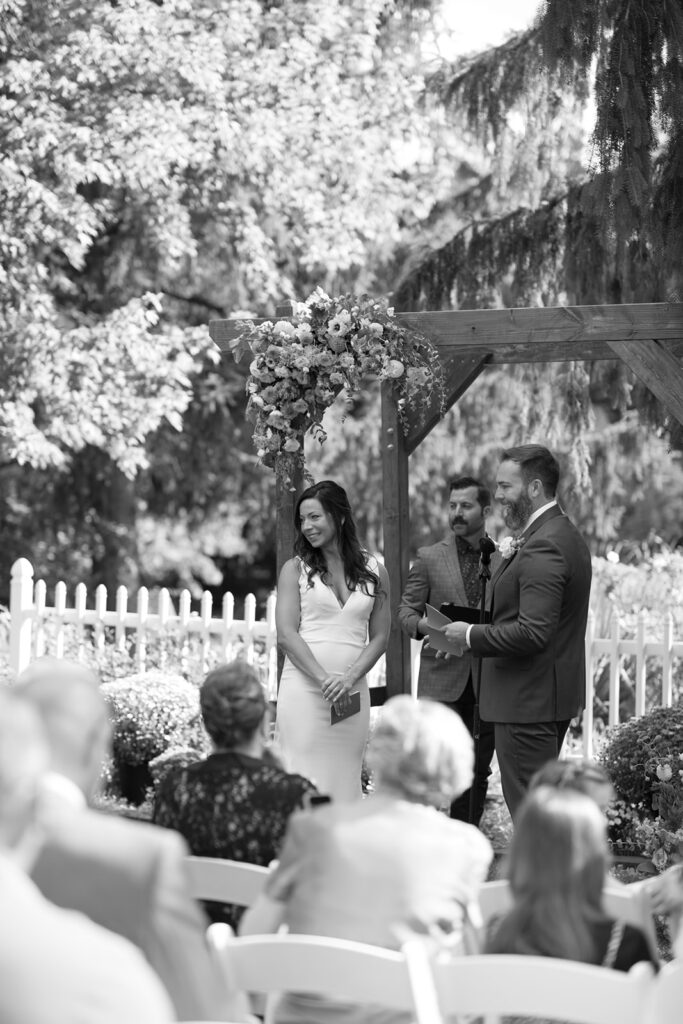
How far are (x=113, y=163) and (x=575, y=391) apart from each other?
4418 mm

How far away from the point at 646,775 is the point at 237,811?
3.56 metres

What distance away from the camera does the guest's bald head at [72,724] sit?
2.45 metres

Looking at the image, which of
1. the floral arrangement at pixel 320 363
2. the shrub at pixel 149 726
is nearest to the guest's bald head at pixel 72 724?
the floral arrangement at pixel 320 363

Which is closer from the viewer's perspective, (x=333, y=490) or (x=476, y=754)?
(x=333, y=490)

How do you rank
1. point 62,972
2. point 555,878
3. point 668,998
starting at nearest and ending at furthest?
point 62,972, point 668,998, point 555,878

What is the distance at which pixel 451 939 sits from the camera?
8.94 feet

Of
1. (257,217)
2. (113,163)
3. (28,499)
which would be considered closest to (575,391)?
(113,163)

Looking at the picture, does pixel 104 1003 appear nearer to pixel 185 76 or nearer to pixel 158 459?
pixel 185 76

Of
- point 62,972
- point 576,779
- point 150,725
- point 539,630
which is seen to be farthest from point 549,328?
point 62,972

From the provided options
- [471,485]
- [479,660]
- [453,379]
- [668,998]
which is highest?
[453,379]

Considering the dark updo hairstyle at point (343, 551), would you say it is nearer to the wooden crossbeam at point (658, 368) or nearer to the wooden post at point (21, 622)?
the wooden crossbeam at point (658, 368)

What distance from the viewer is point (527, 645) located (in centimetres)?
513

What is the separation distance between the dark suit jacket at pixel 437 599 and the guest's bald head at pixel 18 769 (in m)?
4.15

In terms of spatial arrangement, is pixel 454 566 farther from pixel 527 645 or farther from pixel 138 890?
pixel 138 890
